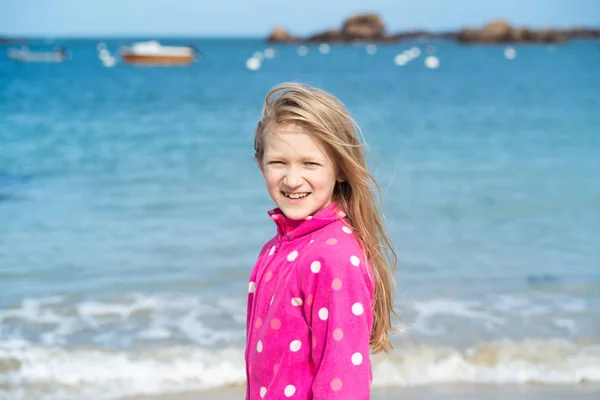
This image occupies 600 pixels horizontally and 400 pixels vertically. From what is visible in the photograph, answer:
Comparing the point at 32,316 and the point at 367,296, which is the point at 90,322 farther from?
the point at 367,296

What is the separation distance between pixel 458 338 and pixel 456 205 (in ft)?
15.8

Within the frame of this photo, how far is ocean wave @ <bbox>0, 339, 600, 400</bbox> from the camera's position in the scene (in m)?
4.77

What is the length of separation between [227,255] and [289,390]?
574cm

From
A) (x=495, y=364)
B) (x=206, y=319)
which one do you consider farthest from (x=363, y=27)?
(x=495, y=364)

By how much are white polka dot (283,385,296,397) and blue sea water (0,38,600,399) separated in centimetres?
78

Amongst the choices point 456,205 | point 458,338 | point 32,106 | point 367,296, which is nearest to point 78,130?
point 32,106

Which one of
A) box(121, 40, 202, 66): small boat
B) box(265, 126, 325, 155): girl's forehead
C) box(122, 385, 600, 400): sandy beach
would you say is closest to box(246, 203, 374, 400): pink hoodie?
box(265, 126, 325, 155): girl's forehead

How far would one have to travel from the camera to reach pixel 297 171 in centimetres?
222

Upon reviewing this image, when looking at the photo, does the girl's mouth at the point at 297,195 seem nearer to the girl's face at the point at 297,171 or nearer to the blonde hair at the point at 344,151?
the girl's face at the point at 297,171

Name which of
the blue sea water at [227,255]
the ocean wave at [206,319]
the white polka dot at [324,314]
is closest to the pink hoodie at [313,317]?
the white polka dot at [324,314]

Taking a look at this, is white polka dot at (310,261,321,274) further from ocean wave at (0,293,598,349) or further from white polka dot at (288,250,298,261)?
ocean wave at (0,293,598,349)

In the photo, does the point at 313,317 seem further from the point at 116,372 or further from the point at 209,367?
the point at 116,372

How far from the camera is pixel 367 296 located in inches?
82.4

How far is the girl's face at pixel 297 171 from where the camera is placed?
2207 mm
